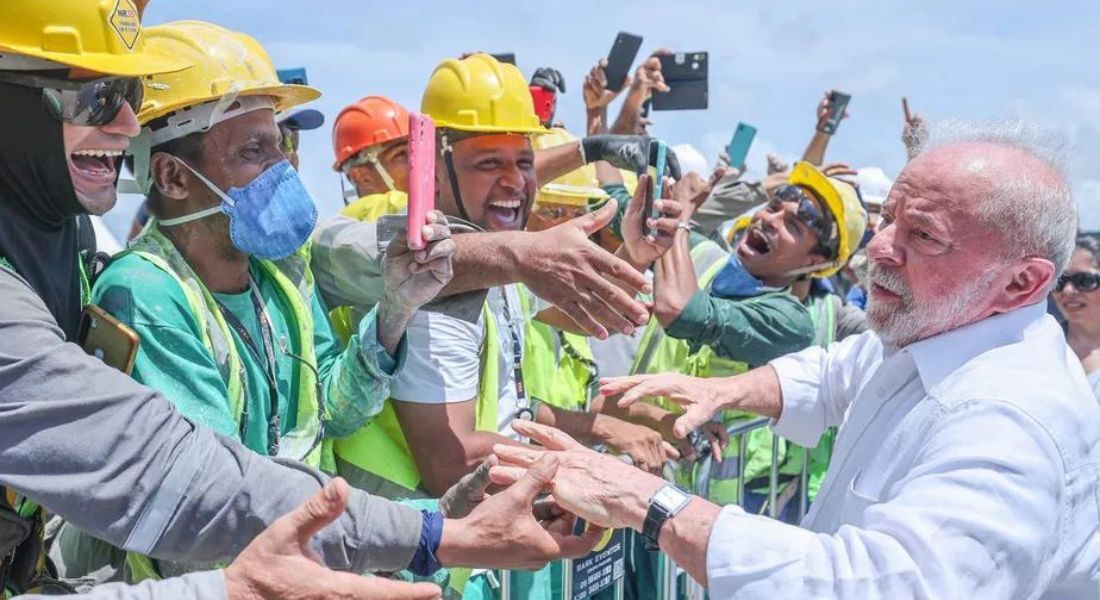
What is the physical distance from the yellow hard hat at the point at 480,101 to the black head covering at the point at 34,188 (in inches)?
74.5

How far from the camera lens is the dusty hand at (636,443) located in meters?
4.27

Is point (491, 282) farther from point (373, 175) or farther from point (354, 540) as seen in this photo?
point (373, 175)

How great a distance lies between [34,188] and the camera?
249cm

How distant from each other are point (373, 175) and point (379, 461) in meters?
3.41

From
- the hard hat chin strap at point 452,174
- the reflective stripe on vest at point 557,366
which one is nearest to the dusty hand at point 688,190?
the reflective stripe on vest at point 557,366

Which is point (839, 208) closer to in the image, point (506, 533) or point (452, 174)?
point (452, 174)

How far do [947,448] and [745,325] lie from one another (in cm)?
287

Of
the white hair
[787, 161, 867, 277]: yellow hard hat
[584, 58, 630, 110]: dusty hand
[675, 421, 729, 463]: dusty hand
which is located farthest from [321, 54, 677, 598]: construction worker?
[584, 58, 630, 110]: dusty hand

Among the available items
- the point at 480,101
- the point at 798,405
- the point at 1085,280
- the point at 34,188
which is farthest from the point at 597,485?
the point at 1085,280

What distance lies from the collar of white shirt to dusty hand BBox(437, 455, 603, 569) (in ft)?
3.20

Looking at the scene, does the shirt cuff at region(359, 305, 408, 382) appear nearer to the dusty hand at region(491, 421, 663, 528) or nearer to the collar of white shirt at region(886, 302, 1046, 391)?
the dusty hand at region(491, 421, 663, 528)

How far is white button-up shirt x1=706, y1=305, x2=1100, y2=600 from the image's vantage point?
7.84ft

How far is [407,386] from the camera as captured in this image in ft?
11.8

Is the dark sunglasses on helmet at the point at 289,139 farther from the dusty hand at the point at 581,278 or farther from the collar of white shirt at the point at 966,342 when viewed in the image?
the collar of white shirt at the point at 966,342
